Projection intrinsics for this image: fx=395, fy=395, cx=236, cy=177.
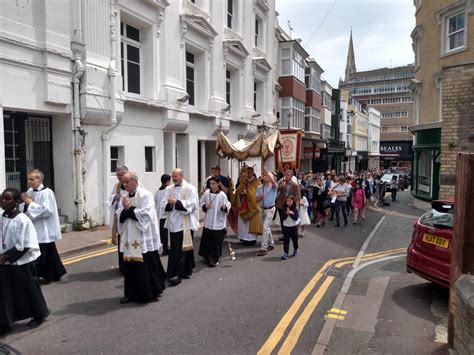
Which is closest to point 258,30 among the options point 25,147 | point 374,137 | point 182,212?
point 25,147

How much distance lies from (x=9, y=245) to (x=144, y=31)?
10.7 m

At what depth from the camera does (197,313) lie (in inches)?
207

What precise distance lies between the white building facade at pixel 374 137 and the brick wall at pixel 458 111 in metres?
62.3

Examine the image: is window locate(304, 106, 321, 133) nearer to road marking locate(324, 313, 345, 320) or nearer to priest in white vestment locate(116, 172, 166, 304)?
priest in white vestment locate(116, 172, 166, 304)

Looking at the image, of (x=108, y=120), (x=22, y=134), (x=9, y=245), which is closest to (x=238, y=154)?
(x=108, y=120)

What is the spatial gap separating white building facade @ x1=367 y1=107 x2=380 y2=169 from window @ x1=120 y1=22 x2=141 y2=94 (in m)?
63.5

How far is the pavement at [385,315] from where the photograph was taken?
4.42 meters

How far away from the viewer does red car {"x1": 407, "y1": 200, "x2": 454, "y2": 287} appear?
5.54 meters

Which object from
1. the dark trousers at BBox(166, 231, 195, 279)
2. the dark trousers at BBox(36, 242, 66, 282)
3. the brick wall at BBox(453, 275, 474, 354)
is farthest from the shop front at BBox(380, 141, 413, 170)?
the brick wall at BBox(453, 275, 474, 354)

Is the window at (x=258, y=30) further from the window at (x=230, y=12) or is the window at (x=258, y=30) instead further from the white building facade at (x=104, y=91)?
the white building facade at (x=104, y=91)

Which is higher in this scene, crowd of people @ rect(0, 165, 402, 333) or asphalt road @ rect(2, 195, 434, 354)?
crowd of people @ rect(0, 165, 402, 333)

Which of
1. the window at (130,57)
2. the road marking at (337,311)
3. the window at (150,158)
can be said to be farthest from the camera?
the window at (150,158)

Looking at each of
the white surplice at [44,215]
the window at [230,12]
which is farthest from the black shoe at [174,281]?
the window at [230,12]

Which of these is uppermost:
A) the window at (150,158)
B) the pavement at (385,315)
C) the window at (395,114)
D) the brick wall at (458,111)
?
the window at (395,114)
